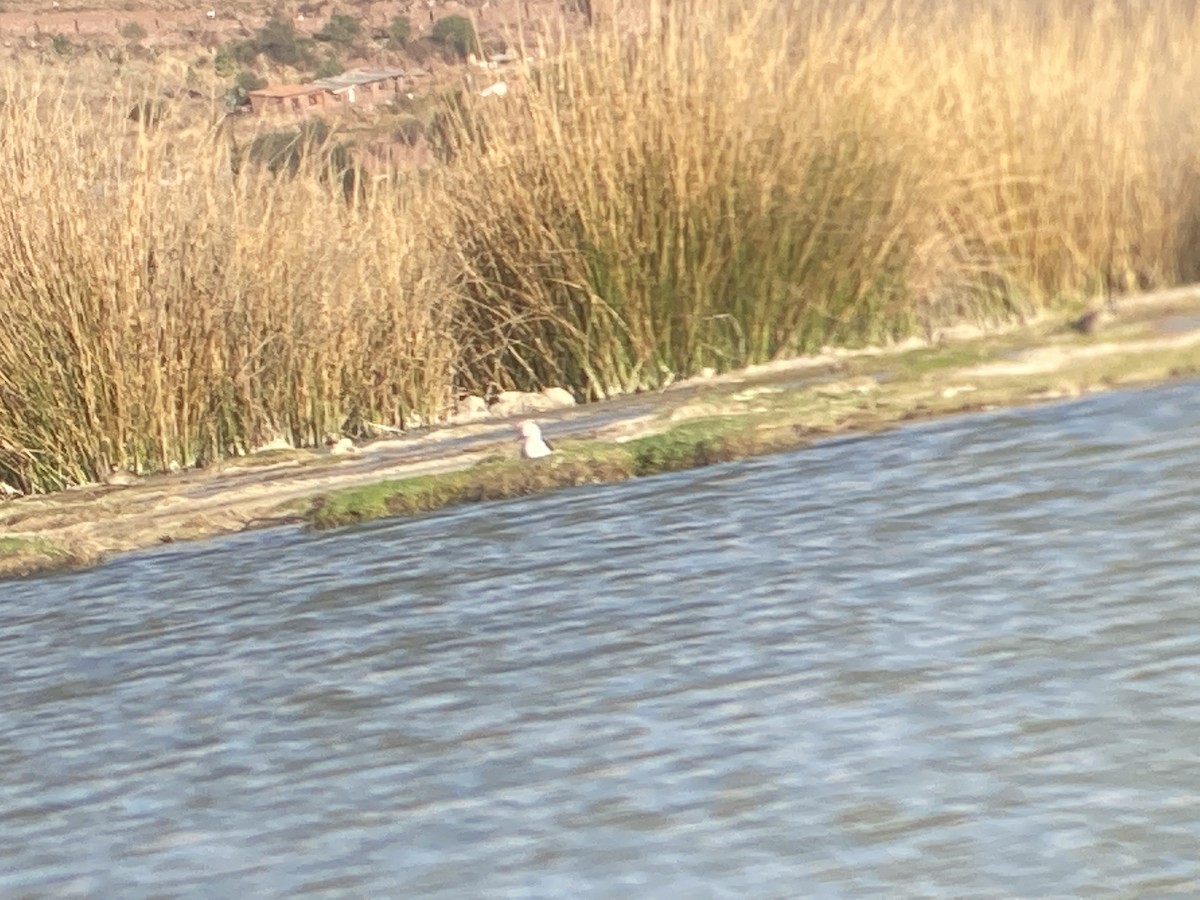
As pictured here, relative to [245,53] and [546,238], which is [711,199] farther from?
[245,53]

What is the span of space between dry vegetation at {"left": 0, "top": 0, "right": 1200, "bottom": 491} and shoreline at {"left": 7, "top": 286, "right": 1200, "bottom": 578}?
13.3 inches

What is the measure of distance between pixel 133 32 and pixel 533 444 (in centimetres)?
4780

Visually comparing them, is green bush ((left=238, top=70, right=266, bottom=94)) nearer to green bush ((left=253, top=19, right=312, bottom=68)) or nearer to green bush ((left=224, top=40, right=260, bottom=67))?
green bush ((left=224, top=40, right=260, bottom=67))

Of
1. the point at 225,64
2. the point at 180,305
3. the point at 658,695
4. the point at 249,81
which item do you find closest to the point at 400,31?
the point at 225,64

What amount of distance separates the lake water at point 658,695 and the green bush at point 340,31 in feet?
140

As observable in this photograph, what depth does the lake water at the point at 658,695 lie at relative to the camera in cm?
432

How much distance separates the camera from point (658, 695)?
5297 millimetres

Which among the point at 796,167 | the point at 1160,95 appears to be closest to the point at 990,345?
the point at 796,167

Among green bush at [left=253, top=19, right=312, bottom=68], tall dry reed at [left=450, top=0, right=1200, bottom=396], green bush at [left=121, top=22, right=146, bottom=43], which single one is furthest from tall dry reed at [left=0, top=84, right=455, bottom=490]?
green bush at [left=121, top=22, right=146, bottom=43]

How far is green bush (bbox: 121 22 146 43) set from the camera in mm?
53469

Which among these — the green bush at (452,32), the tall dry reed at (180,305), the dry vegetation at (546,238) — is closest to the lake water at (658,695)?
the tall dry reed at (180,305)

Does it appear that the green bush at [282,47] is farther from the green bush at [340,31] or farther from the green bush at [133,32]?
the green bush at [133,32]

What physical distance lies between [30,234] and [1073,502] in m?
3.67

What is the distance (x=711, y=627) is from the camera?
5.87 meters
